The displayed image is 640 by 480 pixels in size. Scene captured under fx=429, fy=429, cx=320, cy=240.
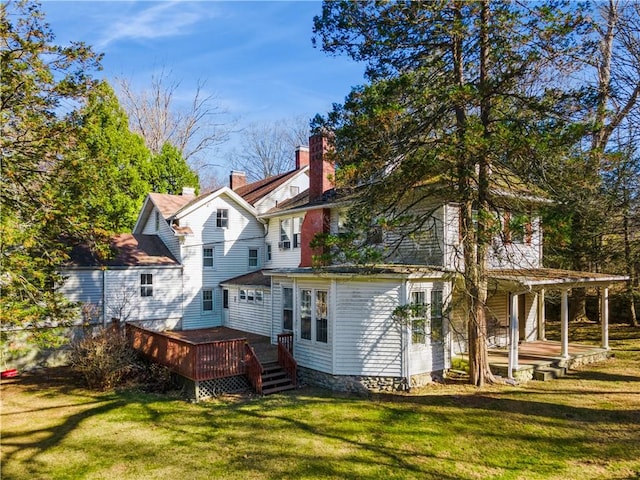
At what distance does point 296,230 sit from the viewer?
68.9 feet

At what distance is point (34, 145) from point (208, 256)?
42.7 feet

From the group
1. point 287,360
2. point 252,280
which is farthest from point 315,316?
point 252,280

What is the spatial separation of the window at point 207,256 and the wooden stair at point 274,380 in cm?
1003

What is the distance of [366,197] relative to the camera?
41.0 feet

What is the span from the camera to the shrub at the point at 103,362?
13617 mm

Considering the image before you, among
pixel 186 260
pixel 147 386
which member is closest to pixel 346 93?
pixel 147 386

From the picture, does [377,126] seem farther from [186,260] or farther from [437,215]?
[186,260]

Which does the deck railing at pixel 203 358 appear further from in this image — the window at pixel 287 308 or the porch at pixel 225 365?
the window at pixel 287 308

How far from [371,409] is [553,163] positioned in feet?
25.9

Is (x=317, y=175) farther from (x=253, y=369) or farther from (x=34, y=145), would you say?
(x=34, y=145)

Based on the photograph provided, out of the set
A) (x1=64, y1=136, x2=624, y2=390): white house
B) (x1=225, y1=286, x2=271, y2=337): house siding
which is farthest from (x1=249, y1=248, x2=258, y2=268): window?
(x1=225, y1=286, x2=271, y2=337): house siding

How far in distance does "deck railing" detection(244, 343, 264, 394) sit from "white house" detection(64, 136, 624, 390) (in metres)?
1.78

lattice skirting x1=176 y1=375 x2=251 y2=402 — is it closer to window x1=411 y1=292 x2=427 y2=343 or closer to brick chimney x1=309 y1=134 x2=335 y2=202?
window x1=411 y1=292 x2=427 y2=343

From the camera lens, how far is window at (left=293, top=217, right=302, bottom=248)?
20.8 m
